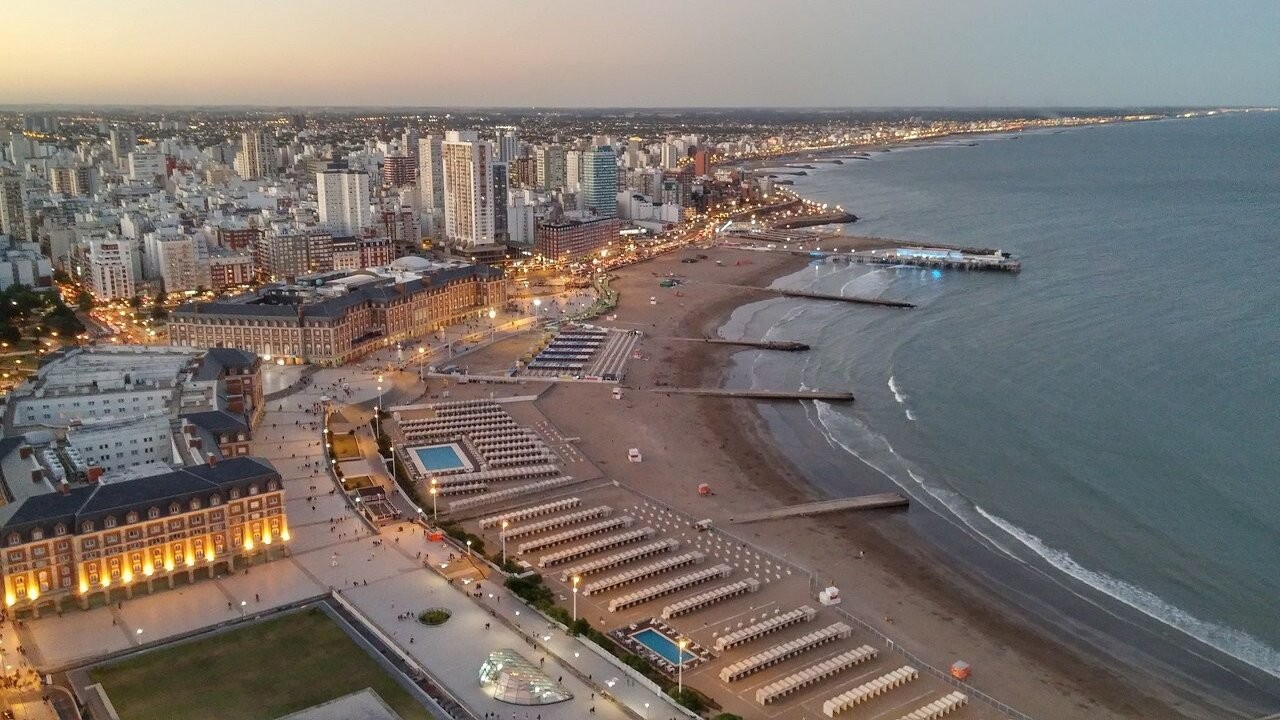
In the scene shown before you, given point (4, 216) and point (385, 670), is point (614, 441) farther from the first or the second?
point (4, 216)

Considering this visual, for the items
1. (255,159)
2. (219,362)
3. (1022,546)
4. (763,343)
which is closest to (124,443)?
(219,362)

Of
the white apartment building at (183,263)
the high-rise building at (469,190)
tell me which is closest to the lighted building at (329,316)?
the white apartment building at (183,263)

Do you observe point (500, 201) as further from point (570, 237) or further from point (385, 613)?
point (385, 613)

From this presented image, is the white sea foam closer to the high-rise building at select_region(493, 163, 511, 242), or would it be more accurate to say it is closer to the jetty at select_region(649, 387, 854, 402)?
the jetty at select_region(649, 387, 854, 402)

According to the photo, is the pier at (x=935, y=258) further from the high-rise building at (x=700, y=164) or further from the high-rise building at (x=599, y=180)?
the high-rise building at (x=700, y=164)

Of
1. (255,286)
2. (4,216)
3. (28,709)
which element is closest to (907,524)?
(28,709)

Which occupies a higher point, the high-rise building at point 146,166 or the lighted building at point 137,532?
the high-rise building at point 146,166
